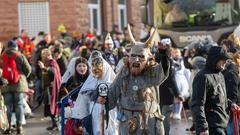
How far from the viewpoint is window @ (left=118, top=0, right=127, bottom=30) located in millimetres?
34312

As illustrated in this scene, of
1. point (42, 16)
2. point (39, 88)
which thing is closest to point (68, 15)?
point (42, 16)

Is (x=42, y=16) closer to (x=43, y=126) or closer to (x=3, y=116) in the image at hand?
(x=43, y=126)

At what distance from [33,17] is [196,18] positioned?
10.1m

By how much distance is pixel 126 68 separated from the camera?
8.17 metres

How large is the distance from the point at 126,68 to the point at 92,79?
1.82 m

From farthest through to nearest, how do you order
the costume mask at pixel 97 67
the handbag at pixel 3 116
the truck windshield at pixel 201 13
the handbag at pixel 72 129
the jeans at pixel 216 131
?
the truck windshield at pixel 201 13 < the handbag at pixel 3 116 < the handbag at pixel 72 129 < the costume mask at pixel 97 67 < the jeans at pixel 216 131

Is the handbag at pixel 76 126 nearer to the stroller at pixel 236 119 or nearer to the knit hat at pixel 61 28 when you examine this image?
the stroller at pixel 236 119

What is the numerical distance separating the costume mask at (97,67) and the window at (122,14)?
24307mm

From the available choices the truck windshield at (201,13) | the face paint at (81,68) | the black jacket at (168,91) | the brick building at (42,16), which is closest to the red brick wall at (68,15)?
the brick building at (42,16)

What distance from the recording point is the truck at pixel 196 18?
20.7m

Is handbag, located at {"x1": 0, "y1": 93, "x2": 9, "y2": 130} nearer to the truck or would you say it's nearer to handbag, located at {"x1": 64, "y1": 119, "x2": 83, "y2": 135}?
handbag, located at {"x1": 64, "y1": 119, "x2": 83, "y2": 135}

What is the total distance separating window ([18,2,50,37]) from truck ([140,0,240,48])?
9.16 m

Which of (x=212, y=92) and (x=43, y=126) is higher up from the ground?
(x=212, y=92)

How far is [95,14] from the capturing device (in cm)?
3275
